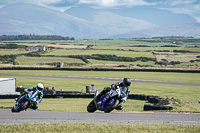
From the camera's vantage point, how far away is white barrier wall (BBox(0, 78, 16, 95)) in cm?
4959

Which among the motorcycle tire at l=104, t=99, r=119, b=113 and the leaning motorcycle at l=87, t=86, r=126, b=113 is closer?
the motorcycle tire at l=104, t=99, r=119, b=113

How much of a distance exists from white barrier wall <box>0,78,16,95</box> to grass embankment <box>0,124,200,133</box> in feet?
105

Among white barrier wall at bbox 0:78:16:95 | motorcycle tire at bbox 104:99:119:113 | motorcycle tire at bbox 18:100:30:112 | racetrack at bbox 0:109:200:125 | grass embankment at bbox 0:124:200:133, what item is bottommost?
white barrier wall at bbox 0:78:16:95

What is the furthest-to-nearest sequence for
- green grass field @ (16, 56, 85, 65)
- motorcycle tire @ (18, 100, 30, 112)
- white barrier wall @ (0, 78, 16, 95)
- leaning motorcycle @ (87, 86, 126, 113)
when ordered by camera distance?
green grass field @ (16, 56, 85, 65), white barrier wall @ (0, 78, 16, 95), motorcycle tire @ (18, 100, 30, 112), leaning motorcycle @ (87, 86, 126, 113)

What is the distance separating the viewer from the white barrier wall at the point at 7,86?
4959 cm

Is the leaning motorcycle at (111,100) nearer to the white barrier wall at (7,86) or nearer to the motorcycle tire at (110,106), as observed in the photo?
the motorcycle tire at (110,106)

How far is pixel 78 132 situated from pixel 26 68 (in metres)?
82.1

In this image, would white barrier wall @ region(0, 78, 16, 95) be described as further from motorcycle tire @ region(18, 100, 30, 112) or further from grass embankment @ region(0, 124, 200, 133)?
motorcycle tire @ region(18, 100, 30, 112)

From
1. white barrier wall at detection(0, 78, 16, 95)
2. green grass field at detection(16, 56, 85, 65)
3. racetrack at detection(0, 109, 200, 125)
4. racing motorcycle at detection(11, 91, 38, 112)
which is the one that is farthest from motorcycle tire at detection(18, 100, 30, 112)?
green grass field at detection(16, 56, 85, 65)

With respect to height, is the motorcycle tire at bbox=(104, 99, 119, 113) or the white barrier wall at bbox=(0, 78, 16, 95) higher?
the motorcycle tire at bbox=(104, 99, 119, 113)

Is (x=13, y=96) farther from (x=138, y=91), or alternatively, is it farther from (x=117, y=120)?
(x=117, y=120)

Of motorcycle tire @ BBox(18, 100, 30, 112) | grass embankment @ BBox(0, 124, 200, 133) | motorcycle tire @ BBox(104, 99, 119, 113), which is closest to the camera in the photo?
motorcycle tire @ BBox(104, 99, 119, 113)

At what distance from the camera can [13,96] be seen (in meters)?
45.4

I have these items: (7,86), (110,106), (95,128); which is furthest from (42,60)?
(110,106)
